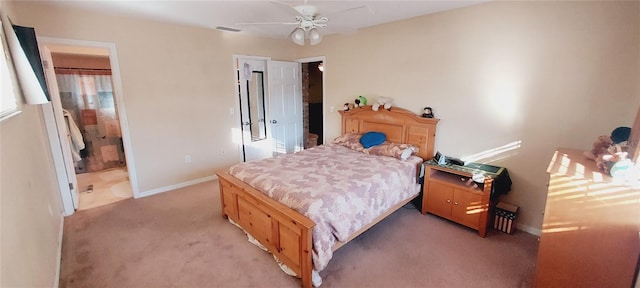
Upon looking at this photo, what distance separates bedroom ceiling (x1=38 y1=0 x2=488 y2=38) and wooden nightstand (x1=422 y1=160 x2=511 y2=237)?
1.81m

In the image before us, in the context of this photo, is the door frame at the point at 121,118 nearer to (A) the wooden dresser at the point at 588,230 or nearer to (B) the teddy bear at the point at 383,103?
(B) the teddy bear at the point at 383,103

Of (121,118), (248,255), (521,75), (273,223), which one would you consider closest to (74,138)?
(121,118)

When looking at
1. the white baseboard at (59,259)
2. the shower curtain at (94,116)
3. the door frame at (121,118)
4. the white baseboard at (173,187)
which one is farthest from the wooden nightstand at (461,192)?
the shower curtain at (94,116)

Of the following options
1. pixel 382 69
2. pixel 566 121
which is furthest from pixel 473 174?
pixel 382 69

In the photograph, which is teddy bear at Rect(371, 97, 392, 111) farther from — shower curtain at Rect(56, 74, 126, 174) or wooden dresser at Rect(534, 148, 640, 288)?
shower curtain at Rect(56, 74, 126, 174)

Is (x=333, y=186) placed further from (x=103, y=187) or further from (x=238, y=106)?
(x=103, y=187)

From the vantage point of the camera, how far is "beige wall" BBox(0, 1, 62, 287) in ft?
4.33

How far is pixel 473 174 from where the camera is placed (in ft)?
8.97

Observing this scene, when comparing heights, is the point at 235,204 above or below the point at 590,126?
below

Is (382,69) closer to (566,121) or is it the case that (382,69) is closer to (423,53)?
(423,53)

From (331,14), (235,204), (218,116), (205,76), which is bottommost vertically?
(235,204)

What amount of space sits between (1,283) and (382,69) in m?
3.96

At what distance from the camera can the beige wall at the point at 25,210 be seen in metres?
1.32

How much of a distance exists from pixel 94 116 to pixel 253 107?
299cm
